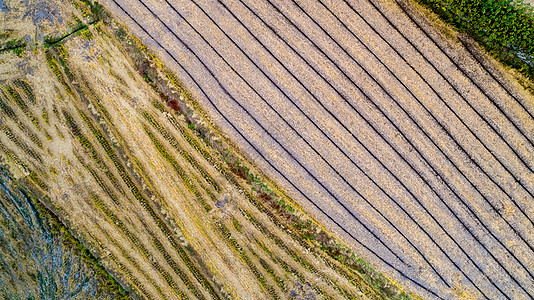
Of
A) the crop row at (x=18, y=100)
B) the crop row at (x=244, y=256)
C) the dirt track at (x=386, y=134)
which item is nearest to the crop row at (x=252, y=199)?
the dirt track at (x=386, y=134)

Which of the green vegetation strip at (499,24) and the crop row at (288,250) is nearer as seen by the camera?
the green vegetation strip at (499,24)

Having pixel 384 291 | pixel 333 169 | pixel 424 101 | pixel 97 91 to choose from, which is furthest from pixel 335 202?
pixel 97 91

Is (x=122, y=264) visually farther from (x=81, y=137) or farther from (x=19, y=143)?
(x=19, y=143)

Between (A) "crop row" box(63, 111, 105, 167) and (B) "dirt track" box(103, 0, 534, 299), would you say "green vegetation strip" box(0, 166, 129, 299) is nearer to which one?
(A) "crop row" box(63, 111, 105, 167)

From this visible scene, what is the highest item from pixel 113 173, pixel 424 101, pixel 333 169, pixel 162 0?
pixel 162 0

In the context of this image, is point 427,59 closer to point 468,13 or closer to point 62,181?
point 468,13

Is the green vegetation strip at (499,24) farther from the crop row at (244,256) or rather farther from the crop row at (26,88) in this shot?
→ the crop row at (26,88)

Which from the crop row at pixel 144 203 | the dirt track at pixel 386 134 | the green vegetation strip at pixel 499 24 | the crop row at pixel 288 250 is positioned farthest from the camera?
the crop row at pixel 144 203
